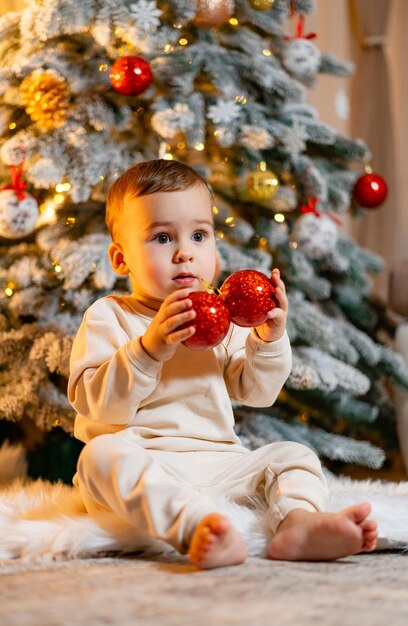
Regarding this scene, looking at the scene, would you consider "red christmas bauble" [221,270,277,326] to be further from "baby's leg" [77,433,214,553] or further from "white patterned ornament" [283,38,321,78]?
"white patterned ornament" [283,38,321,78]

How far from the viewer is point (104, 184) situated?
1.99 meters

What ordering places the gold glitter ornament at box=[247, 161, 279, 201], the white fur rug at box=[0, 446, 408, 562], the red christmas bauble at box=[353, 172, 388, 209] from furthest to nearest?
the red christmas bauble at box=[353, 172, 388, 209]
the gold glitter ornament at box=[247, 161, 279, 201]
the white fur rug at box=[0, 446, 408, 562]

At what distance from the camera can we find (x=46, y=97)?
1.94 meters

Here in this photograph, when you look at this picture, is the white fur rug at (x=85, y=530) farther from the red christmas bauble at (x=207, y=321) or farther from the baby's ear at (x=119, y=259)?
the baby's ear at (x=119, y=259)

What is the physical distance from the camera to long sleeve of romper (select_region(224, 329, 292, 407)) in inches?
56.6

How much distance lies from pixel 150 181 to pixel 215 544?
2.06ft

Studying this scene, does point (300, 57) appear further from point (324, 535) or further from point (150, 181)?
point (324, 535)

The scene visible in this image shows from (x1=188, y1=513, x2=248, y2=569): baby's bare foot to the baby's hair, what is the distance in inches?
22.6

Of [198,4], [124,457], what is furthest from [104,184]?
[124,457]

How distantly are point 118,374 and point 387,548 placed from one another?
475mm

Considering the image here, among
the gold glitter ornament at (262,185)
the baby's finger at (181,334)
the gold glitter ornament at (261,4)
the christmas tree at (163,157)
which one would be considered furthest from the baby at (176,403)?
the gold glitter ornament at (261,4)

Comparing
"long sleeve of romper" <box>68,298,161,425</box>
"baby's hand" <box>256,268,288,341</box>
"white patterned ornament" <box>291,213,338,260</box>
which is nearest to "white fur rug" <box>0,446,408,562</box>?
"long sleeve of romper" <box>68,298,161,425</box>

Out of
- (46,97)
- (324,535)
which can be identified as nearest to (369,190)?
(46,97)

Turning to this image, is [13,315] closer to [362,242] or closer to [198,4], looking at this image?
[198,4]
